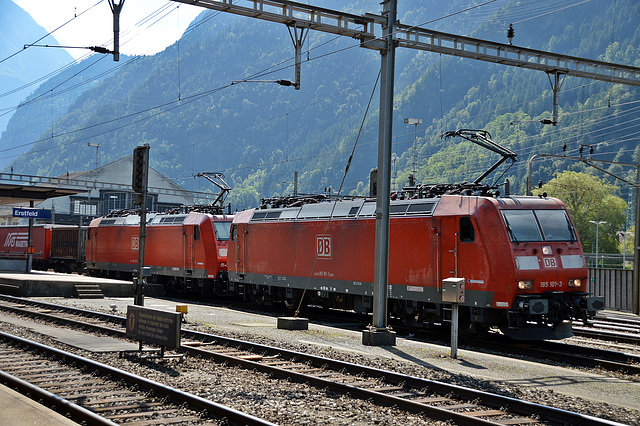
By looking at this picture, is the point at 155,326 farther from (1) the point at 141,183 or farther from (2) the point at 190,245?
(2) the point at 190,245

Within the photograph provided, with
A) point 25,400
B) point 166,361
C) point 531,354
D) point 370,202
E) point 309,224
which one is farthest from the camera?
point 309,224

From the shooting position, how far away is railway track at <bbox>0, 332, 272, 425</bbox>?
7.70 m

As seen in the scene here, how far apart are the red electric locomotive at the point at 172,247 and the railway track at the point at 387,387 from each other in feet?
41.3

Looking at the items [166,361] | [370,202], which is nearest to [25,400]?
[166,361]

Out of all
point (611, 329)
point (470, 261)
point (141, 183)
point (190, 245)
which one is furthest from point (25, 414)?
point (190, 245)

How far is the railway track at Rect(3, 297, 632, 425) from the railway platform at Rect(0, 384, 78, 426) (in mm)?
3888

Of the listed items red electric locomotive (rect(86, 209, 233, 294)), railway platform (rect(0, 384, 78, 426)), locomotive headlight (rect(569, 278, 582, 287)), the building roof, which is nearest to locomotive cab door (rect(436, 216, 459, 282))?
locomotive headlight (rect(569, 278, 582, 287))

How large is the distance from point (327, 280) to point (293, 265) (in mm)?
1938

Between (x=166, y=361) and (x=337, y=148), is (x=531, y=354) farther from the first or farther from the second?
(x=337, y=148)

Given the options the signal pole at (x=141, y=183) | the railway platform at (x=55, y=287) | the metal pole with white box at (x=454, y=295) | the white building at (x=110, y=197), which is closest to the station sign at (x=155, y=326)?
the signal pole at (x=141, y=183)

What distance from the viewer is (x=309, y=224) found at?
20.8 m

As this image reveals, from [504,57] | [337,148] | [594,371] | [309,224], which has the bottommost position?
[594,371]

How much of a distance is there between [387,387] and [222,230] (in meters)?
18.4

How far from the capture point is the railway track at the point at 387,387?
7945 millimetres
